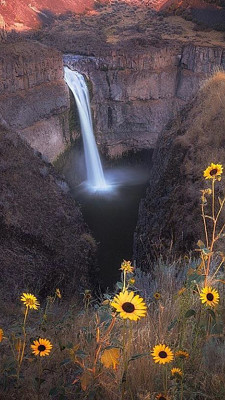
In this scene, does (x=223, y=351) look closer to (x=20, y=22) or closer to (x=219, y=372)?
(x=219, y=372)

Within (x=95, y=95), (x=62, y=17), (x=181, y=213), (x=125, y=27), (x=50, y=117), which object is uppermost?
(x=62, y=17)

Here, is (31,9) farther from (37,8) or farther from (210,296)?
(210,296)

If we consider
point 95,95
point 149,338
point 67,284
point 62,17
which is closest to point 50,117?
point 95,95

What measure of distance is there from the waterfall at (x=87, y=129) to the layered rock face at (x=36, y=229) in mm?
5769

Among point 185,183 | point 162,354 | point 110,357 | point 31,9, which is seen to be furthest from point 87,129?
point 31,9

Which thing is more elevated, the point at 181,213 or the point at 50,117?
the point at 50,117

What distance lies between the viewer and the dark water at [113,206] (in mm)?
15913

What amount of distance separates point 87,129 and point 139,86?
15.0 ft

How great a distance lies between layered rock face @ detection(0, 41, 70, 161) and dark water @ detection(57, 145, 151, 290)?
189 centimetres

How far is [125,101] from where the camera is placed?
2708cm

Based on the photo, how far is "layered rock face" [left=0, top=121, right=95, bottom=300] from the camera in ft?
39.2

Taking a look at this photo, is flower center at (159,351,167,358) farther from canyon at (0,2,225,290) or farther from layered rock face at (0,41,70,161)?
layered rock face at (0,41,70,161)

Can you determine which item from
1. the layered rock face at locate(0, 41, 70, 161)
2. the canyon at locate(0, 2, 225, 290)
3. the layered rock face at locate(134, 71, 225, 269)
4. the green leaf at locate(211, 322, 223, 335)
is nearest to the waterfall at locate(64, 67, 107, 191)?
the canyon at locate(0, 2, 225, 290)

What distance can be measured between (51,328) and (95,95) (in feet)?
71.7
